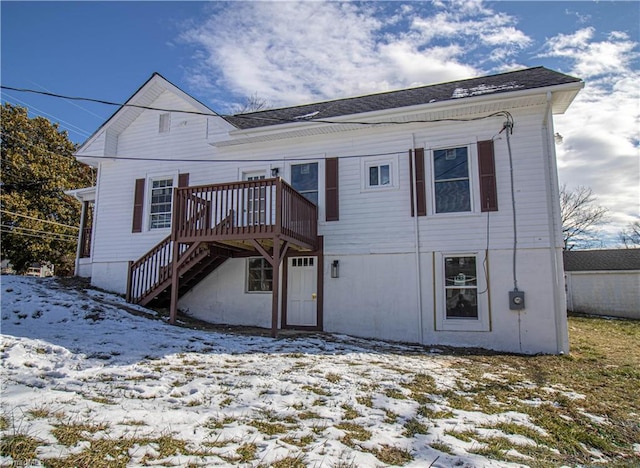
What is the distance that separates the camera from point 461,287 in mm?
9469

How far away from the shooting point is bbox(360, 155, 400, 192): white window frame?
1021 centimetres

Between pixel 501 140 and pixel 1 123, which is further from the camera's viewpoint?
pixel 1 123

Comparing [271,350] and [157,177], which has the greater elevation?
[157,177]

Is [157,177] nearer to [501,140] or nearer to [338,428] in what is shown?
[501,140]

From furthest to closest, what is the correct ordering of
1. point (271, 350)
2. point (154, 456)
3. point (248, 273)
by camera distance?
point (248, 273), point (271, 350), point (154, 456)

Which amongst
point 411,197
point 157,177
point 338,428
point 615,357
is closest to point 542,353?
point 615,357

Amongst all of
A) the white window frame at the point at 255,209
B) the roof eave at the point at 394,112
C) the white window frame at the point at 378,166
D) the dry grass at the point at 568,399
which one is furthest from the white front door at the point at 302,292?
the dry grass at the point at 568,399

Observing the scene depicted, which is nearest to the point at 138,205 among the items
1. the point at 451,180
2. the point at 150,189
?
the point at 150,189

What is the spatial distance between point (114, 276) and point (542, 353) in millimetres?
11498

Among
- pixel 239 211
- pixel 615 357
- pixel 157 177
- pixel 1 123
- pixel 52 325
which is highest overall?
pixel 1 123

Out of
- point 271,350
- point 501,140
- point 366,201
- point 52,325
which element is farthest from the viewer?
point 366,201

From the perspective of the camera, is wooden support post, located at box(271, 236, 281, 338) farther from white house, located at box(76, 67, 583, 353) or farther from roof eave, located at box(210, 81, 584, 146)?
roof eave, located at box(210, 81, 584, 146)

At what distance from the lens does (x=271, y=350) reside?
7168mm

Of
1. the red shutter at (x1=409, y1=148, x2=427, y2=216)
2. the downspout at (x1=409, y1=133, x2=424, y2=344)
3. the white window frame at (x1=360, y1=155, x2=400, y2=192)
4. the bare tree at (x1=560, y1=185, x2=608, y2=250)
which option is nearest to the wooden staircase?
the white window frame at (x1=360, y1=155, x2=400, y2=192)
